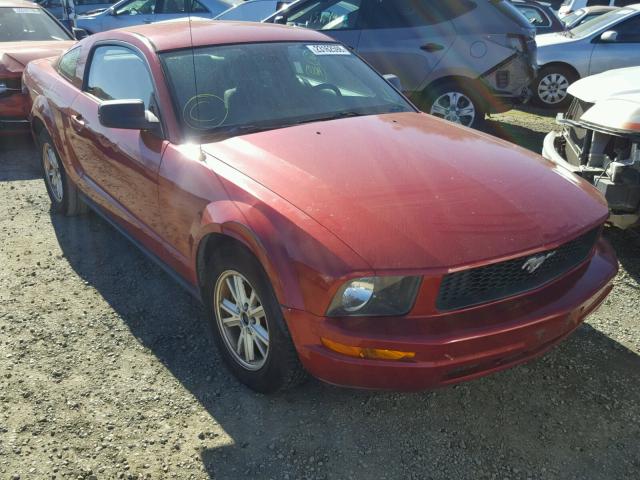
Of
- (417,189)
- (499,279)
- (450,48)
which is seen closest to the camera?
(499,279)

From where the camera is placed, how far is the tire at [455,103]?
6.94 m

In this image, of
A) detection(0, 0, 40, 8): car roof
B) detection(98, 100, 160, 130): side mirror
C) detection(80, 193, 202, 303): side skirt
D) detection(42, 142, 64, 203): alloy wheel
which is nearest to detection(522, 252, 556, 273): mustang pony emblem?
detection(80, 193, 202, 303): side skirt

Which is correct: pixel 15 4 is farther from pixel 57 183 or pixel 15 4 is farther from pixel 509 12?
pixel 509 12

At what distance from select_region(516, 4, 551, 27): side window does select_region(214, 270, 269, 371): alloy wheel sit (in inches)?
409

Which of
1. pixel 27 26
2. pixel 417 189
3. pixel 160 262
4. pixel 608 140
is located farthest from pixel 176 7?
pixel 417 189

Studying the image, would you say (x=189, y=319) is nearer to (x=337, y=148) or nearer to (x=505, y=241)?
(x=337, y=148)

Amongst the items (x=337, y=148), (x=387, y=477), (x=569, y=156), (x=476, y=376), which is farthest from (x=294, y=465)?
(x=569, y=156)

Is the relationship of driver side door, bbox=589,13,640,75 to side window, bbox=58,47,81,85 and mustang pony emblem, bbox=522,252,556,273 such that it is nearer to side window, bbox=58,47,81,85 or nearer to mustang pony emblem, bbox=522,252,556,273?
side window, bbox=58,47,81,85

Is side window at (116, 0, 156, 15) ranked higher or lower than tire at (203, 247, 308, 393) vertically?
higher

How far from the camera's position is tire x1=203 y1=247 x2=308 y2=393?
243 centimetres

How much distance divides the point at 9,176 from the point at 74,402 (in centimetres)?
410

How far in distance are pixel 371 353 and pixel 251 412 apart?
2.61 ft

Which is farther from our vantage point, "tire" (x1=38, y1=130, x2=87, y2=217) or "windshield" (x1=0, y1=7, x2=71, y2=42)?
"windshield" (x1=0, y1=7, x2=71, y2=42)

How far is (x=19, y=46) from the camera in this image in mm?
6980
